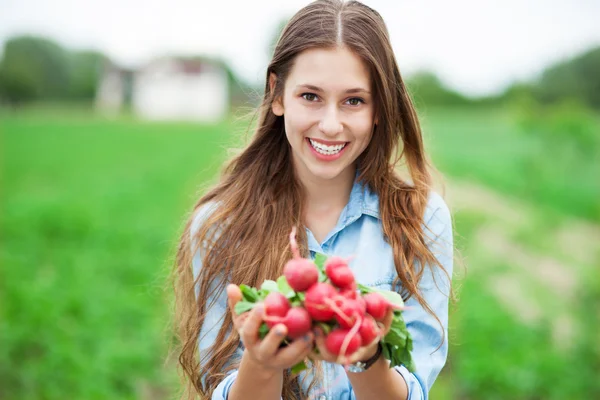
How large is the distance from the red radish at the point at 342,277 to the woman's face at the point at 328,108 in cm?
67

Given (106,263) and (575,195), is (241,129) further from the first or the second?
(575,195)

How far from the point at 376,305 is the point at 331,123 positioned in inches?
30.0

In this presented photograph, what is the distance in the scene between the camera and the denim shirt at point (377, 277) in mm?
2225

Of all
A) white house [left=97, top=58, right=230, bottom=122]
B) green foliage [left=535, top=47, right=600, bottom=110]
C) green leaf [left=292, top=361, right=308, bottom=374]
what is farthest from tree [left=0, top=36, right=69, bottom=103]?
green leaf [left=292, top=361, right=308, bottom=374]

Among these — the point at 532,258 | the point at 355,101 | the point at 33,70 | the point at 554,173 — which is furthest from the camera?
the point at 33,70

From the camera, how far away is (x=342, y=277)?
5.35 ft

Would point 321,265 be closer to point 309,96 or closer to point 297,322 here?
point 297,322

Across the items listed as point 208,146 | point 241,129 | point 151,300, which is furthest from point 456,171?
point 241,129

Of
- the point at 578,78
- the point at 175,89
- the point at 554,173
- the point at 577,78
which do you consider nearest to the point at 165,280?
the point at 554,173

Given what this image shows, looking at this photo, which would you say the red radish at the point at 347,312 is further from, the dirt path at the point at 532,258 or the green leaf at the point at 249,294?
the dirt path at the point at 532,258

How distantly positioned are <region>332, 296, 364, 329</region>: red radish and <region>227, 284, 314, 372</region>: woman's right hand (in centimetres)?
11

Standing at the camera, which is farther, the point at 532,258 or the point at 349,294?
the point at 532,258

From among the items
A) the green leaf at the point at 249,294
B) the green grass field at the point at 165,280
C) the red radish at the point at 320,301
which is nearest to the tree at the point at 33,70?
the green grass field at the point at 165,280

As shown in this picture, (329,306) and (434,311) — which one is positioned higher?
(329,306)
